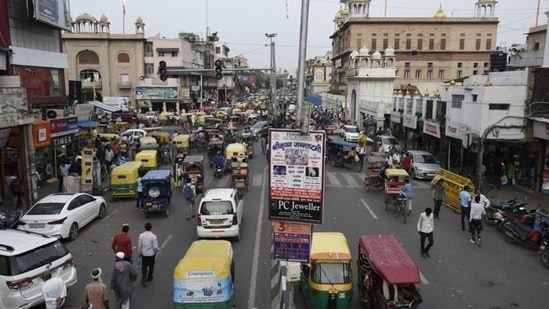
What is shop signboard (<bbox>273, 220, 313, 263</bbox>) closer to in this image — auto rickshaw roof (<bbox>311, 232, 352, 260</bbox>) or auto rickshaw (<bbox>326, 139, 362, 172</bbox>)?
auto rickshaw roof (<bbox>311, 232, 352, 260</bbox>)

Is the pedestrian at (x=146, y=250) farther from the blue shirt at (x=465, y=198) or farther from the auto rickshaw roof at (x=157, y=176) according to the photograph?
the blue shirt at (x=465, y=198)

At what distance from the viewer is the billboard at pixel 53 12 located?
23.7m

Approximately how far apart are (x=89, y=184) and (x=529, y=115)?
63.9 feet

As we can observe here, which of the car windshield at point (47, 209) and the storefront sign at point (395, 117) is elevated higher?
the storefront sign at point (395, 117)

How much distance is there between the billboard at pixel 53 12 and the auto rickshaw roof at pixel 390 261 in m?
20.9

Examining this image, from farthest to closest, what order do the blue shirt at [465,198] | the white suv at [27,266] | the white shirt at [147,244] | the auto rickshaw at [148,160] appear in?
1. the auto rickshaw at [148,160]
2. the blue shirt at [465,198]
3. the white shirt at [147,244]
4. the white suv at [27,266]

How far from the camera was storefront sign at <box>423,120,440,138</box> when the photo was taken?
1107 inches

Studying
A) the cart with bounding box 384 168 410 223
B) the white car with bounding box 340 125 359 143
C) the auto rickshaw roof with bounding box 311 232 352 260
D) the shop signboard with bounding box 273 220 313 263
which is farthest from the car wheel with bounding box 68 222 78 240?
the white car with bounding box 340 125 359 143

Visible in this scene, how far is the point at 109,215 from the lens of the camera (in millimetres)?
18094

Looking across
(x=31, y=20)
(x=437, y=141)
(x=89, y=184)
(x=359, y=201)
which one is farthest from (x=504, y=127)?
(x=31, y=20)

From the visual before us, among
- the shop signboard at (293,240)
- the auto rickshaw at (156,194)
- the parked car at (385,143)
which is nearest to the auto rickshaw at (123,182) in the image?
the auto rickshaw at (156,194)

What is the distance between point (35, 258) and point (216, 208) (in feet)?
18.0

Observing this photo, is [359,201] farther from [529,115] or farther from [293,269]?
[293,269]

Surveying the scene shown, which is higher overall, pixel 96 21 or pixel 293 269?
pixel 96 21
